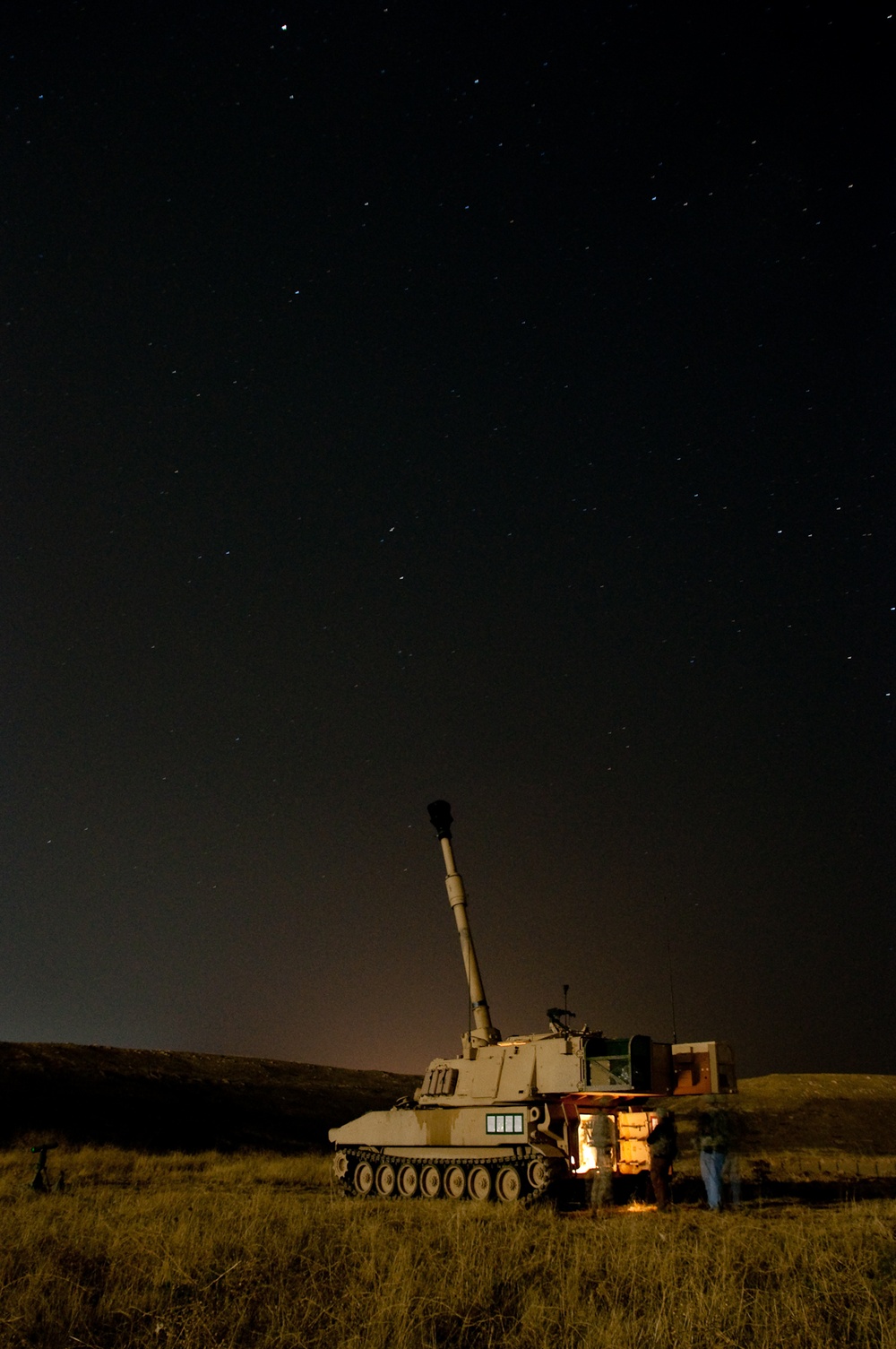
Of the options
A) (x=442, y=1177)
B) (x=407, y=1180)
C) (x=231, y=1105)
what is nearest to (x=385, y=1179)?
(x=407, y=1180)

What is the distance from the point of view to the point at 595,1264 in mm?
8727

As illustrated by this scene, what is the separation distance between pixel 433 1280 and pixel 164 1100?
38924mm

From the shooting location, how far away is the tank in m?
16.1

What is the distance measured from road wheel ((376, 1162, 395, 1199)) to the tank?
2 centimetres

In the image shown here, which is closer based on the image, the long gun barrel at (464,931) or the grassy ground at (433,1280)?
the grassy ground at (433,1280)

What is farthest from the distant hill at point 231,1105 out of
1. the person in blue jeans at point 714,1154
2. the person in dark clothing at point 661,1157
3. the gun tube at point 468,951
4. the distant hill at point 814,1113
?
the person in blue jeans at point 714,1154

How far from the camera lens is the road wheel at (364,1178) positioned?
19109 mm

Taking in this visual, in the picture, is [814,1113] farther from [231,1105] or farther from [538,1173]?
[538,1173]

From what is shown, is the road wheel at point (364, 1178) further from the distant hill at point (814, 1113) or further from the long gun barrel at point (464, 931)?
the distant hill at point (814, 1113)

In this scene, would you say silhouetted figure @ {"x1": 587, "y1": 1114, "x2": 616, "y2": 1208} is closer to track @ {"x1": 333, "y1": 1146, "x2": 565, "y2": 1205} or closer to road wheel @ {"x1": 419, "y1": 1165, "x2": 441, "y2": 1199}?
track @ {"x1": 333, "y1": 1146, "x2": 565, "y2": 1205}

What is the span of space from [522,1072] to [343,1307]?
433 inches

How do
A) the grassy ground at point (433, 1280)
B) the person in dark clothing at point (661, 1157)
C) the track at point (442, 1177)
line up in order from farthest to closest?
the person in dark clothing at point (661, 1157), the track at point (442, 1177), the grassy ground at point (433, 1280)

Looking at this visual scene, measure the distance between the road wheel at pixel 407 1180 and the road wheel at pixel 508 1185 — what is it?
2.34 m

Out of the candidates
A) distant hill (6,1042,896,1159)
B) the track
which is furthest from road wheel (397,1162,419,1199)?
distant hill (6,1042,896,1159)
